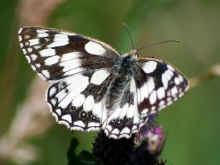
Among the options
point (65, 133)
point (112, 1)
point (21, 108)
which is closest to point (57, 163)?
point (65, 133)

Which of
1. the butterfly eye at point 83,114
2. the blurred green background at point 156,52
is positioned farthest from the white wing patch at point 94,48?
the blurred green background at point 156,52

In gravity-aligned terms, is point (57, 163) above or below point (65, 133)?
below

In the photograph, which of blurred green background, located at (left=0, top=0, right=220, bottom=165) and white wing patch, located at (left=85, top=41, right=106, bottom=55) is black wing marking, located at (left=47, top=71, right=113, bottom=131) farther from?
blurred green background, located at (left=0, top=0, right=220, bottom=165)

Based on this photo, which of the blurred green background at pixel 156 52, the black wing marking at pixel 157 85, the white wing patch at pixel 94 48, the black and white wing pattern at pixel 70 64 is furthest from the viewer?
the blurred green background at pixel 156 52

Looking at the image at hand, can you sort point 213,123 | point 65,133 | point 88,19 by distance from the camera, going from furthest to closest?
1. point 88,19
2. point 65,133
3. point 213,123

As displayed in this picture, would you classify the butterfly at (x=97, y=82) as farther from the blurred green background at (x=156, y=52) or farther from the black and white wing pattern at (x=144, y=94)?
the blurred green background at (x=156, y=52)

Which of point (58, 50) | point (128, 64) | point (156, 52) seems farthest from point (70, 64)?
point (156, 52)

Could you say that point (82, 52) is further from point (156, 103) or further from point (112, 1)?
point (112, 1)

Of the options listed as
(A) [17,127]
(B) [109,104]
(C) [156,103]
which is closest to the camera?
(C) [156,103]

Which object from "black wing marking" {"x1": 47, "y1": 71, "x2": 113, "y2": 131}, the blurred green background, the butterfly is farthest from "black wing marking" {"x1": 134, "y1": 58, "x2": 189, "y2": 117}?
the blurred green background
